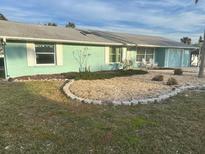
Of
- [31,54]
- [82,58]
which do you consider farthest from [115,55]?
[31,54]

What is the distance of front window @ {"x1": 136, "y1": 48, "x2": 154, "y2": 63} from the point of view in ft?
65.2

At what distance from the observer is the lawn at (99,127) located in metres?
3.67

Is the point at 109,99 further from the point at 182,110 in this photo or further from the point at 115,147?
the point at 115,147

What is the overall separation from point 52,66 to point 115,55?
6.14 metres

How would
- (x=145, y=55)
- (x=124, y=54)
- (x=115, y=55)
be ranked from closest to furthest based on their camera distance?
(x=115, y=55)
(x=124, y=54)
(x=145, y=55)

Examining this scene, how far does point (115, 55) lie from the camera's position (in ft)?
56.0

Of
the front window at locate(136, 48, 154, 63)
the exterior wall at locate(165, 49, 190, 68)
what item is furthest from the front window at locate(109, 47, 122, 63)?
the exterior wall at locate(165, 49, 190, 68)

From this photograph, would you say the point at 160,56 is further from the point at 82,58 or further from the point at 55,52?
the point at 55,52

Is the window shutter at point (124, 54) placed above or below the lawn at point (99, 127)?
above

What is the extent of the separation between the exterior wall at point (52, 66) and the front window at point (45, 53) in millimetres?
424

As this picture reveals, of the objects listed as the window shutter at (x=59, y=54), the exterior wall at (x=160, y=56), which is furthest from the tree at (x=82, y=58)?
the exterior wall at (x=160, y=56)

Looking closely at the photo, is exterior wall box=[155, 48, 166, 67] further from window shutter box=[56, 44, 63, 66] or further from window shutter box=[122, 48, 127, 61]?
window shutter box=[56, 44, 63, 66]

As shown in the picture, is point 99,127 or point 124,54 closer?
point 99,127

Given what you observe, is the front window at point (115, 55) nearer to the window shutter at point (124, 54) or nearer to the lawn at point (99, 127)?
the window shutter at point (124, 54)
